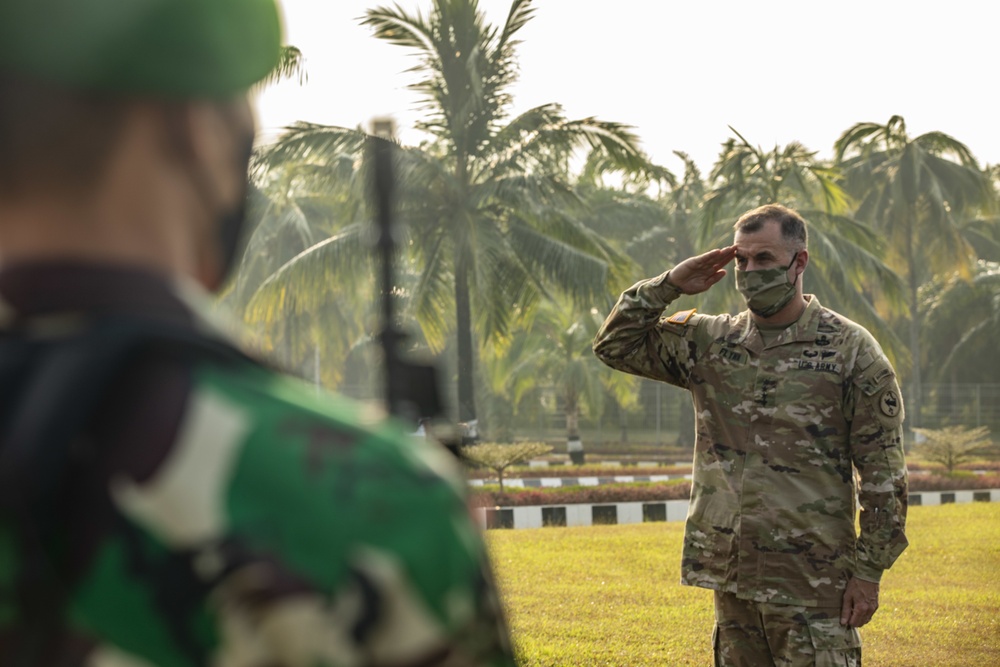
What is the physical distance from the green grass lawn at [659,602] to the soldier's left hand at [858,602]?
2341mm

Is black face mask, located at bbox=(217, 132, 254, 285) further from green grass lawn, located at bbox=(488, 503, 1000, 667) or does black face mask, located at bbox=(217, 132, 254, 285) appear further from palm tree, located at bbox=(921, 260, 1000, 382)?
palm tree, located at bbox=(921, 260, 1000, 382)

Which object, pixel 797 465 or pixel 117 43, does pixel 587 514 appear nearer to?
pixel 797 465

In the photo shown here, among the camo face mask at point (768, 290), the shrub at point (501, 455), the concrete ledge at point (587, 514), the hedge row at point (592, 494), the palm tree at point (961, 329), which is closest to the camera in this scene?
the camo face mask at point (768, 290)

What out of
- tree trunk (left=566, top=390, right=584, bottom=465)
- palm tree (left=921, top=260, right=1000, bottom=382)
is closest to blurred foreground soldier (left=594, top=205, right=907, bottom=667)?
tree trunk (left=566, top=390, right=584, bottom=465)

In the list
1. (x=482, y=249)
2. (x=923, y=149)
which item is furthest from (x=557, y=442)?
(x=482, y=249)

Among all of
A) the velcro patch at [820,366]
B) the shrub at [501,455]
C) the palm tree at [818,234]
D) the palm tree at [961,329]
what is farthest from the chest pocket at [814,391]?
the palm tree at [961,329]

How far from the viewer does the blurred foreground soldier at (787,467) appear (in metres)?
3.77

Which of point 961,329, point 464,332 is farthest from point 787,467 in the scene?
point 961,329

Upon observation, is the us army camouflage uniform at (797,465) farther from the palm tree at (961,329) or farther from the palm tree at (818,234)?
the palm tree at (961,329)

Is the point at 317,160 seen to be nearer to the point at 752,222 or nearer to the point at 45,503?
the point at 752,222

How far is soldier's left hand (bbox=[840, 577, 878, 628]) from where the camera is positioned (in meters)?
3.75

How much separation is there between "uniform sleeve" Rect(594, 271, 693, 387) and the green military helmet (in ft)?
11.3

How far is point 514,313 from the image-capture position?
16281 mm

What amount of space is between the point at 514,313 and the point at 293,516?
15.5 metres
